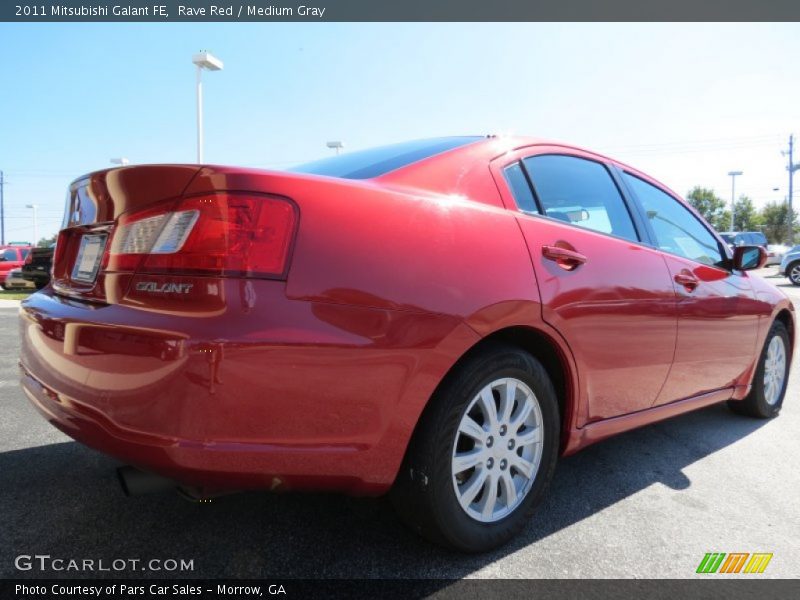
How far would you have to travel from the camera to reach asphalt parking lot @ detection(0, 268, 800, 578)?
1966mm

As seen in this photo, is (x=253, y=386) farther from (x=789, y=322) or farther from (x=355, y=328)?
(x=789, y=322)

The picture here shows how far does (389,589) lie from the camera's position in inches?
71.1

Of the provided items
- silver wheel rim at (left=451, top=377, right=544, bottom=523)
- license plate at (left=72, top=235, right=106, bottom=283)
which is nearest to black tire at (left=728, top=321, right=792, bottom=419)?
silver wheel rim at (left=451, top=377, right=544, bottom=523)

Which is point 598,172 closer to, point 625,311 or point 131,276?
point 625,311

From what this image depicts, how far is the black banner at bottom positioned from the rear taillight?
0.99 m

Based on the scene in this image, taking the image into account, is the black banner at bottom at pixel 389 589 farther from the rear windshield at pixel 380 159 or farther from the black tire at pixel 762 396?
the black tire at pixel 762 396

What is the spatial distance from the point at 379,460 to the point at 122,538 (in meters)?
1.05

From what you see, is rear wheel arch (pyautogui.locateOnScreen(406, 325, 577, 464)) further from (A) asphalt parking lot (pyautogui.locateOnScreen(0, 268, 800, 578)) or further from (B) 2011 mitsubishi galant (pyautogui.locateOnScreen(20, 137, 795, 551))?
(A) asphalt parking lot (pyautogui.locateOnScreen(0, 268, 800, 578))

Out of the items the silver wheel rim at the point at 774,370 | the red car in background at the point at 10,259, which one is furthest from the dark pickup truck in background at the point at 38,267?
the silver wheel rim at the point at 774,370

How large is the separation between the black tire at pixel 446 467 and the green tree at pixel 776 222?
68.8m

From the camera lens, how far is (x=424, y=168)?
209cm

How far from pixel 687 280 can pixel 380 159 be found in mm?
1765

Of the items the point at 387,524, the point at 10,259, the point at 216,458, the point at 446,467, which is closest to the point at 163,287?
the point at 216,458

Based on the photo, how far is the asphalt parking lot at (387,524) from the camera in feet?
6.45
